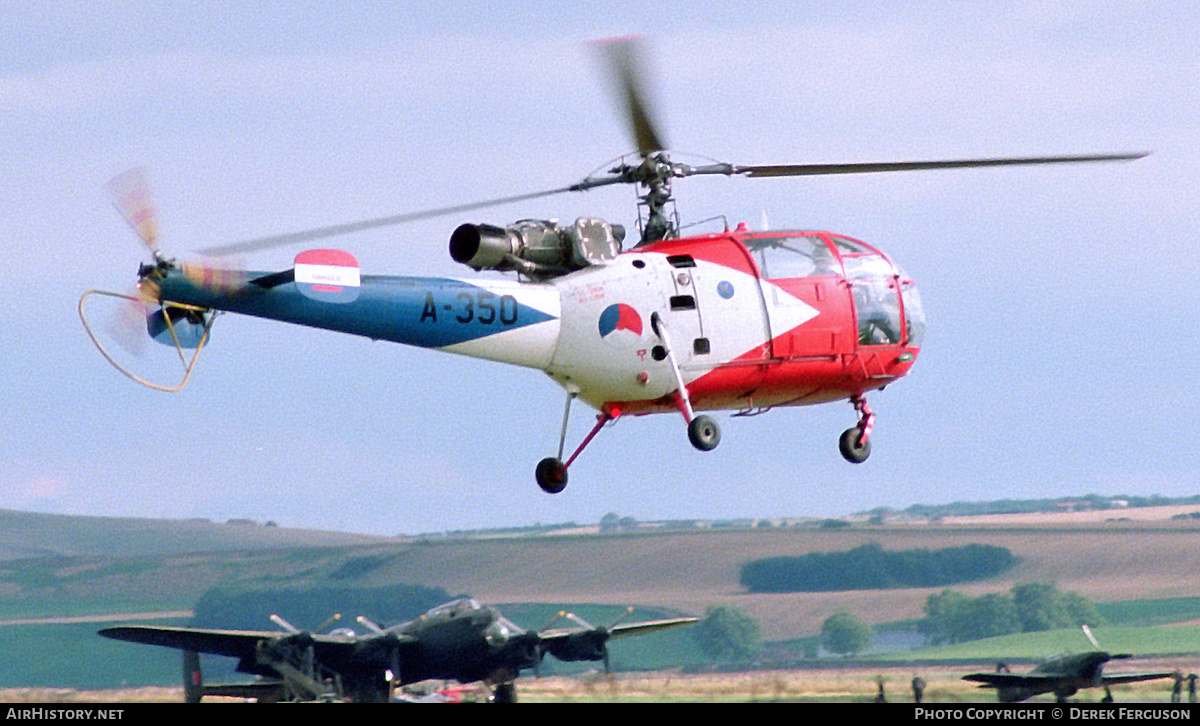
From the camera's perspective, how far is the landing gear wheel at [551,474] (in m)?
30.3

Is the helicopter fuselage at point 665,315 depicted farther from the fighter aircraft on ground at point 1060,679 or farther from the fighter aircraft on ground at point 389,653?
the fighter aircraft on ground at point 389,653

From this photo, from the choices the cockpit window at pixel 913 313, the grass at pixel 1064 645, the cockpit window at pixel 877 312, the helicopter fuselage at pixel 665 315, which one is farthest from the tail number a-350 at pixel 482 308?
the grass at pixel 1064 645

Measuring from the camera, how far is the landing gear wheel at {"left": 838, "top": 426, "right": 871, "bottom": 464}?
110 feet

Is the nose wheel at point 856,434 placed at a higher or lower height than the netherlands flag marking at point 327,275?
lower

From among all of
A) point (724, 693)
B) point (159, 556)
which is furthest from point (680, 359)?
point (159, 556)

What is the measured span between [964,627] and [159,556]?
70.5 metres

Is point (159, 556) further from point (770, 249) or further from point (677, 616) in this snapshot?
point (770, 249)

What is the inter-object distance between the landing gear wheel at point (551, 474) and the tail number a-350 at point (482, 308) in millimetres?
3250

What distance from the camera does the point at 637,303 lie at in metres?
29.3

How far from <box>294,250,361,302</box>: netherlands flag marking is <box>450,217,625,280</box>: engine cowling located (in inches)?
105

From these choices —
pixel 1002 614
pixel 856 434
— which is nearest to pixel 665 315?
pixel 856 434

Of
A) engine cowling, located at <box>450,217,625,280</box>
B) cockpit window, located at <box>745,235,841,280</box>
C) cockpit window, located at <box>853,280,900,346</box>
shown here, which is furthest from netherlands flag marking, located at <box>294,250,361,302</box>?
cockpit window, located at <box>853,280,900,346</box>
